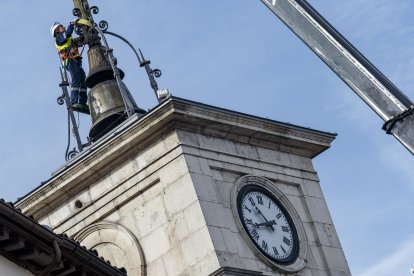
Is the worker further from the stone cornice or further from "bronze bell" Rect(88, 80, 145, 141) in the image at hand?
the stone cornice

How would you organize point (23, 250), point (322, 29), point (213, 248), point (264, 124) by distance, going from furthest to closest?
point (264, 124)
point (213, 248)
point (23, 250)
point (322, 29)

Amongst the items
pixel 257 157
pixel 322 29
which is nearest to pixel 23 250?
pixel 322 29

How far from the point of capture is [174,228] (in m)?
33.9

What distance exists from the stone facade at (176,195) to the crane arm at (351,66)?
1015cm

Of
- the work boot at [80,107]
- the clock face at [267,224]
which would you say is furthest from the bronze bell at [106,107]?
the clock face at [267,224]

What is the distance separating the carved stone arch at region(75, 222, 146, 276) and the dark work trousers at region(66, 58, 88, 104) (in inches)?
146

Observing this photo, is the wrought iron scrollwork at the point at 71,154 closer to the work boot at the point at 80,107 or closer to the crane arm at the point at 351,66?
the work boot at the point at 80,107

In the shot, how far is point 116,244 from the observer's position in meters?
34.8

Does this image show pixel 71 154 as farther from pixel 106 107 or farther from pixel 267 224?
pixel 267 224

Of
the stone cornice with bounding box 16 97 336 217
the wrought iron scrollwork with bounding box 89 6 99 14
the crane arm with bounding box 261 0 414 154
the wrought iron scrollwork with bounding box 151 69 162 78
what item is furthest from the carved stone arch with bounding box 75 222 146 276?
the crane arm with bounding box 261 0 414 154

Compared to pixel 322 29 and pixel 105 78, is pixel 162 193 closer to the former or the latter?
pixel 105 78

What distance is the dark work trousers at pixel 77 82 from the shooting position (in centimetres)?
3794

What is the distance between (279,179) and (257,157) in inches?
26.1

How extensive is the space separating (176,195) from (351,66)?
37.7ft
